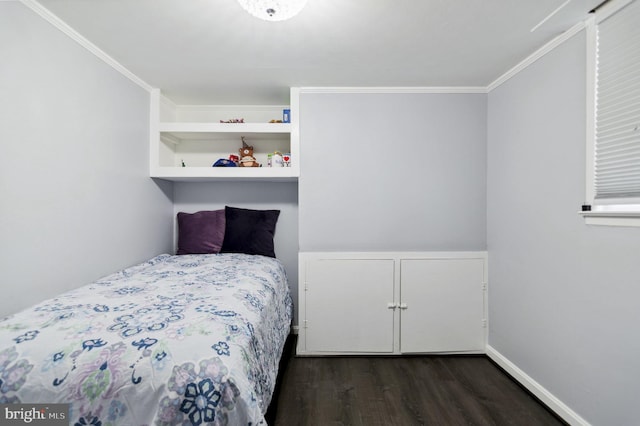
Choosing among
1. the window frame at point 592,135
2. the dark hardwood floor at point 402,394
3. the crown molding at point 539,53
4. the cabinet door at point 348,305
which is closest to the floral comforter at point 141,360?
the dark hardwood floor at point 402,394

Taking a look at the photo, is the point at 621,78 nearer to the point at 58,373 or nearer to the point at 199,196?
the point at 58,373

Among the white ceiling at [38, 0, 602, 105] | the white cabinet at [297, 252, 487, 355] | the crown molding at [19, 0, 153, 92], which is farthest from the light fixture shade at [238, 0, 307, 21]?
the white cabinet at [297, 252, 487, 355]

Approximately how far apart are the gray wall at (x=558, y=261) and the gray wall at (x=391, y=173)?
208 mm

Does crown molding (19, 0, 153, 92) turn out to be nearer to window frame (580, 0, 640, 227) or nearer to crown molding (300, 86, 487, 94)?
crown molding (300, 86, 487, 94)

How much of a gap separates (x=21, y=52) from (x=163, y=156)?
132 centimetres

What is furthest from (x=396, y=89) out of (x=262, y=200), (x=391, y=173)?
(x=262, y=200)

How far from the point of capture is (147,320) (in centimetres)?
125

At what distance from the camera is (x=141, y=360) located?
1004 millimetres

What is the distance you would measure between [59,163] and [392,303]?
2555 millimetres

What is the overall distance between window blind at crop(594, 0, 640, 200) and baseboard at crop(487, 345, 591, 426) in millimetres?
1254

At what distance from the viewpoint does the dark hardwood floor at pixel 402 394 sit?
5.92ft

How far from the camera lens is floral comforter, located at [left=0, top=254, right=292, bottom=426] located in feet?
3.12

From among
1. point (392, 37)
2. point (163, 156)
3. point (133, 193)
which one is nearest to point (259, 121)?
point (163, 156)

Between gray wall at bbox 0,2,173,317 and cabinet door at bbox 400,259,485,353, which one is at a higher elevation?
gray wall at bbox 0,2,173,317
